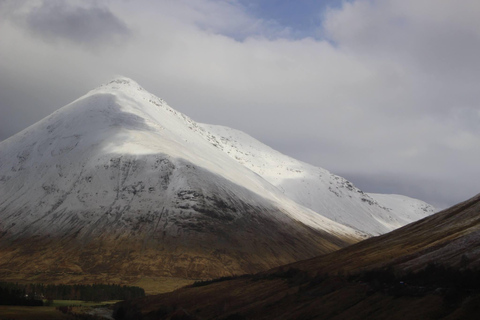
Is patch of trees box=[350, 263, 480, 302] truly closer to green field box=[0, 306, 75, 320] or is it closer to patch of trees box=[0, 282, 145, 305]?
green field box=[0, 306, 75, 320]

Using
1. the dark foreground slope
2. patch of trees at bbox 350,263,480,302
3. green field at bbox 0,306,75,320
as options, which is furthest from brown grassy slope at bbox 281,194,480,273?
green field at bbox 0,306,75,320

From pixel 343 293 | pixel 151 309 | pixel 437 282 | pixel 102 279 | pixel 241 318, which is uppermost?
pixel 437 282

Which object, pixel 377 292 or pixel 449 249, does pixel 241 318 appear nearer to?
pixel 377 292

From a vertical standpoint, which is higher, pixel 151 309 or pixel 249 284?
pixel 249 284

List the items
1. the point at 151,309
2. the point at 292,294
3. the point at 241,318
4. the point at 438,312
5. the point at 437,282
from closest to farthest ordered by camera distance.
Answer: the point at 438,312 < the point at 437,282 < the point at 241,318 < the point at 292,294 < the point at 151,309

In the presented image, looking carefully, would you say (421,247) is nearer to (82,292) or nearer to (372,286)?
(372,286)

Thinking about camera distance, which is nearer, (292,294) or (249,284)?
(292,294)

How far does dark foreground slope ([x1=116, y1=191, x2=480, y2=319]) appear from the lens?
63.1 metres

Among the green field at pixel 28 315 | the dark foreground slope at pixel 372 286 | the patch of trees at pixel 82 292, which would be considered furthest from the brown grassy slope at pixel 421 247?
the patch of trees at pixel 82 292

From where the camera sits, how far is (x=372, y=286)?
76.4m

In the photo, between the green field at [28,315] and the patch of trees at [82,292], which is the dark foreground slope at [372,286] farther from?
the patch of trees at [82,292]

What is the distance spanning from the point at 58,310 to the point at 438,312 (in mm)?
83783

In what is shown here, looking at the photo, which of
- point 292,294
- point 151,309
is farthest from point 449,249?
point 151,309

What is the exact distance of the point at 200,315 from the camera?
317 ft
